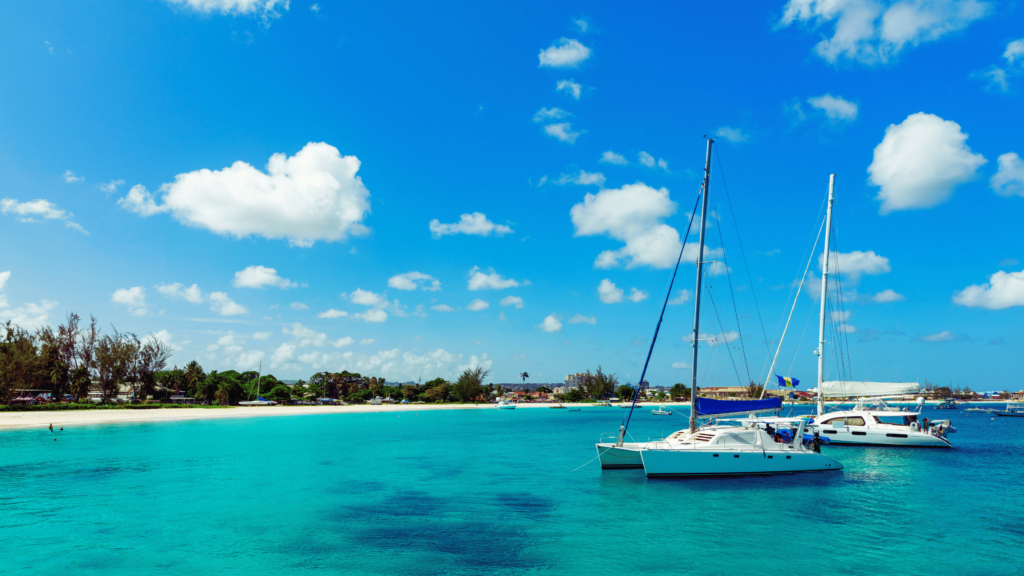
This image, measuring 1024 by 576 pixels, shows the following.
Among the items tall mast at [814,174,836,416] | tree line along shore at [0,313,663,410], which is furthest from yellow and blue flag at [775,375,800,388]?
tree line along shore at [0,313,663,410]

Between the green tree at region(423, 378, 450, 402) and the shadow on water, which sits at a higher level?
the shadow on water

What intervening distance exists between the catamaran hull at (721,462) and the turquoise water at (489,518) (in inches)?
27.1

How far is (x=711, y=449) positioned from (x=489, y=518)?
13.1 m

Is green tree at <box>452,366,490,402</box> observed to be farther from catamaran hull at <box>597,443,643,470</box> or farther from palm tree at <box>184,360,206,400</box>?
catamaran hull at <box>597,443,643,470</box>

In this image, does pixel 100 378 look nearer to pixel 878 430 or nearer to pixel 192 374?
pixel 192 374

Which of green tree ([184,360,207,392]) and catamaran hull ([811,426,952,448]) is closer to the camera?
catamaran hull ([811,426,952,448])

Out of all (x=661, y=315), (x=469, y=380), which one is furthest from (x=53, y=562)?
(x=469, y=380)

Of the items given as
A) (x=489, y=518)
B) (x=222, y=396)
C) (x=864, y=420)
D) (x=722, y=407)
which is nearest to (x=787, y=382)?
(x=864, y=420)

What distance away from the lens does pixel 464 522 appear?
22.3m

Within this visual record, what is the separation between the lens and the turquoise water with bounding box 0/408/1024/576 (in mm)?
17609

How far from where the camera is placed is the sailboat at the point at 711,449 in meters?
29.0

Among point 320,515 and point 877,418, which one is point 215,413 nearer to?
point 320,515

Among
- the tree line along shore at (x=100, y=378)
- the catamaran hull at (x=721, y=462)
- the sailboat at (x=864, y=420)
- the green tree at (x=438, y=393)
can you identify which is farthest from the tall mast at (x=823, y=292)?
the green tree at (x=438, y=393)

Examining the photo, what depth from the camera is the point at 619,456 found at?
3206cm
